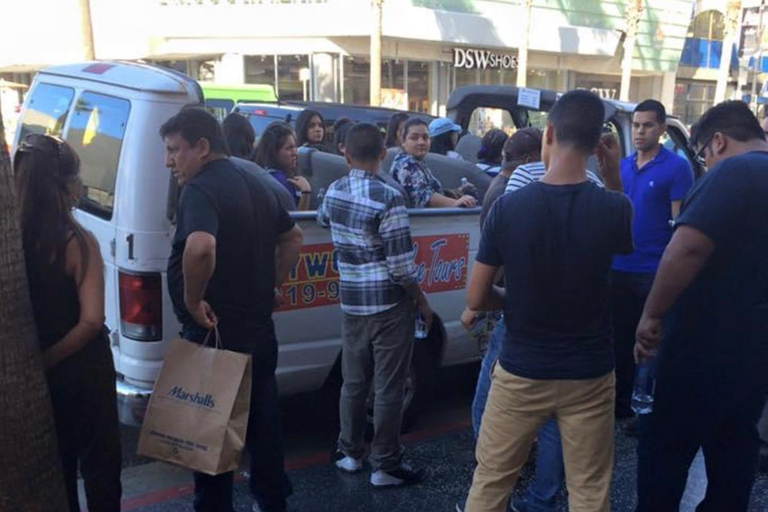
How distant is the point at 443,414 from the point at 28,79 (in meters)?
30.3

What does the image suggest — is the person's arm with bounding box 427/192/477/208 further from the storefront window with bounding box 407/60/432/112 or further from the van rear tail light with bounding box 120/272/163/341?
the storefront window with bounding box 407/60/432/112

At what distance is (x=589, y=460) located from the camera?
2605mm

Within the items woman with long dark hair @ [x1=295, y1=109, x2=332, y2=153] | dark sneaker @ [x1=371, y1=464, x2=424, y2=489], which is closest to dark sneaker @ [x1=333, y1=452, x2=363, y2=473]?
dark sneaker @ [x1=371, y1=464, x2=424, y2=489]

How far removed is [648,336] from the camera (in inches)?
113

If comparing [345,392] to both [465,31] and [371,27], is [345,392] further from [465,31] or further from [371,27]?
[465,31]

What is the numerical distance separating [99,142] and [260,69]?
20.6m

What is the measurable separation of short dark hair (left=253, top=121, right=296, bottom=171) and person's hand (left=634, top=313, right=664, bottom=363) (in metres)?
2.55

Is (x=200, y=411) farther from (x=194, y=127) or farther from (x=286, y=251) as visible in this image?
(x=194, y=127)

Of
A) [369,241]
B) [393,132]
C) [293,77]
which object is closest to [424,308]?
[369,241]

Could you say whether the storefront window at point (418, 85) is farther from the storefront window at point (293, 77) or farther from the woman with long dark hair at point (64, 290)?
the woman with long dark hair at point (64, 290)

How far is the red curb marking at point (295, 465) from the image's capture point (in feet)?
12.0

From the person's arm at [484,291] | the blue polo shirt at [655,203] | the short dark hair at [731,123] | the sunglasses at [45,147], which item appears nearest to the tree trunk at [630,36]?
the blue polo shirt at [655,203]

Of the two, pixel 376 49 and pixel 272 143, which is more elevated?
pixel 376 49

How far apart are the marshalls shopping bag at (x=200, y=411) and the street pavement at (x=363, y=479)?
2.84ft
